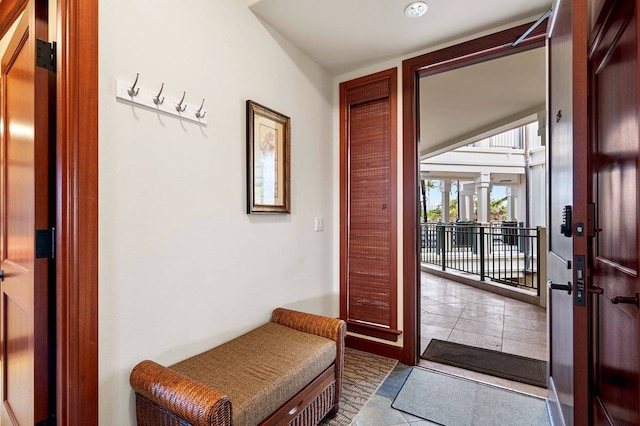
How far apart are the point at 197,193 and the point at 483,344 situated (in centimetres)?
296

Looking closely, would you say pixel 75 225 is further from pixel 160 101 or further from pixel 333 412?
pixel 333 412

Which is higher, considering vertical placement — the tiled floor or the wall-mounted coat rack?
the wall-mounted coat rack

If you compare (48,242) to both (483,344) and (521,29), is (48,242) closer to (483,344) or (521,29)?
(521,29)

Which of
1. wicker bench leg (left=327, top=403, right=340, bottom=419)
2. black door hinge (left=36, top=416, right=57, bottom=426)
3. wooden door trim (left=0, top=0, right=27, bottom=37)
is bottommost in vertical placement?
wicker bench leg (left=327, top=403, right=340, bottom=419)

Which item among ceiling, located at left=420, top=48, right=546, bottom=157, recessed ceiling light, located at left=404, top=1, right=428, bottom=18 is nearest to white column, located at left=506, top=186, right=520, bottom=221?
ceiling, located at left=420, top=48, right=546, bottom=157

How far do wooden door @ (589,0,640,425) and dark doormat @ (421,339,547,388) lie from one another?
1192 mm

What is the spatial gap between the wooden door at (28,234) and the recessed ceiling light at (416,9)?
195 centimetres

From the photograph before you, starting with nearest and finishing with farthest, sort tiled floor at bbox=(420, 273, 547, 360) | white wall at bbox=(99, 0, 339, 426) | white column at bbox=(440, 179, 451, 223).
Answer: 1. white wall at bbox=(99, 0, 339, 426)
2. tiled floor at bbox=(420, 273, 547, 360)
3. white column at bbox=(440, 179, 451, 223)

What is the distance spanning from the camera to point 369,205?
282cm

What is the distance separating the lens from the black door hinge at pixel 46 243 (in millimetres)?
1265

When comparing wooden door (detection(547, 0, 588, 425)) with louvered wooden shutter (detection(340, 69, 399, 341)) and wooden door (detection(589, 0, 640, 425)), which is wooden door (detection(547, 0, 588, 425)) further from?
louvered wooden shutter (detection(340, 69, 399, 341))

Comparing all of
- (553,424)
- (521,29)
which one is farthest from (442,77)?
(553,424)

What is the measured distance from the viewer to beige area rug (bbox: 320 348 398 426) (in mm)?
1929

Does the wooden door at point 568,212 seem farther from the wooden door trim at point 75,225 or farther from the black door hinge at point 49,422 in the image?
the black door hinge at point 49,422
